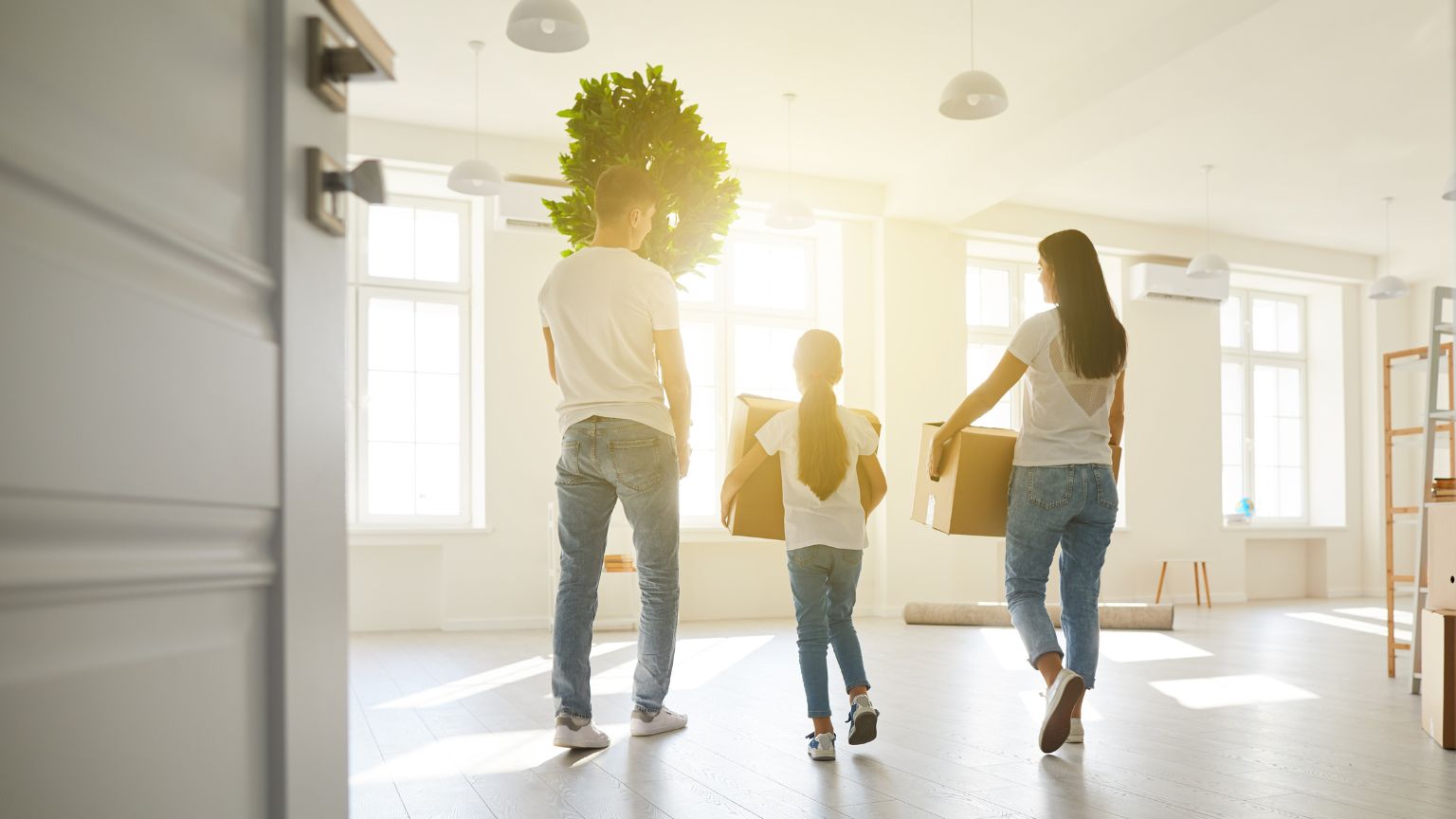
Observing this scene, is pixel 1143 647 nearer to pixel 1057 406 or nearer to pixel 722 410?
pixel 1057 406

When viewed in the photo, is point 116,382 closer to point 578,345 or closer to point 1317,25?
point 578,345

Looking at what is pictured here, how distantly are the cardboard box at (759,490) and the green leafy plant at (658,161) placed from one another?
1.55 feet

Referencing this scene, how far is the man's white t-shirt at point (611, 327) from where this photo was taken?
2764 mm

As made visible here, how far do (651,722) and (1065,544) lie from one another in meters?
1.27

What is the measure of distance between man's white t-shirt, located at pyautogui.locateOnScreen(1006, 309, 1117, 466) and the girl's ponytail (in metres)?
0.50

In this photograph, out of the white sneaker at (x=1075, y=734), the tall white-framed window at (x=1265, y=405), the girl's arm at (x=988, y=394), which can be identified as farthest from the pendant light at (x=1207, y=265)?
the white sneaker at (x=1075, y=734)

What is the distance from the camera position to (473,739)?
301cm

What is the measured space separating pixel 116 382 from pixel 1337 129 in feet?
25.7

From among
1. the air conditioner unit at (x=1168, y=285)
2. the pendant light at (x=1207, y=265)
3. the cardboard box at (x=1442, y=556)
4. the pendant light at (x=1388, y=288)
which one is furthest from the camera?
the air conditioner unit at (x=1168, y=285)

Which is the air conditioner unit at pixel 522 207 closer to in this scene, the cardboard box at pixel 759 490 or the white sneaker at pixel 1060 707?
the cardboard box at pixel 759 490

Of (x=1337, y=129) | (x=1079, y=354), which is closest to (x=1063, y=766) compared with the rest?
(x=1079, y=354)

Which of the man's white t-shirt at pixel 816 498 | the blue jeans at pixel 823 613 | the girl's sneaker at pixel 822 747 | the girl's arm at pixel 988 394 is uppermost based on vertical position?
the girl's arm at pixel 988 394

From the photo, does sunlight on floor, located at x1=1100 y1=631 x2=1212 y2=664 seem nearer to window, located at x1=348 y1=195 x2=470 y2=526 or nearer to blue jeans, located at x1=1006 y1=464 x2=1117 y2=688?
blue jeans, located at x1=1006 y1=464 x2=1117 y2=688

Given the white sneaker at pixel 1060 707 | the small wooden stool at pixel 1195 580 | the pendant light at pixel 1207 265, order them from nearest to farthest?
the white sneaker at pixel 1060 707
the pendant light at pixel 1207 265
the small wooden stool at pixel 1195 580
